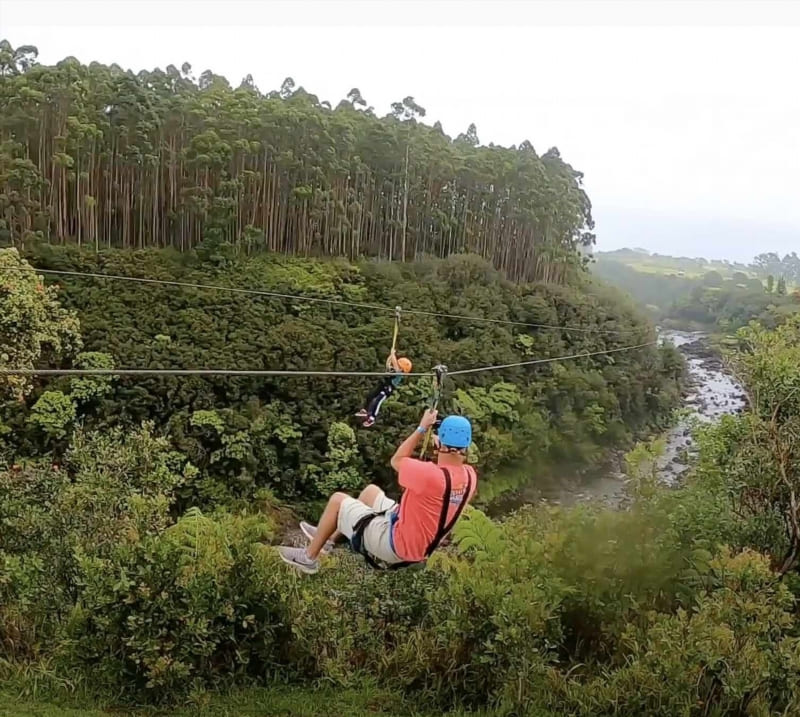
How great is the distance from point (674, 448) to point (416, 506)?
1736 cm

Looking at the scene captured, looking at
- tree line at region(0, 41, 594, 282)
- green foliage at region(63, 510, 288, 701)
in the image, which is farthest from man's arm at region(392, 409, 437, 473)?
tree line at region(0, 41, 594, 282)

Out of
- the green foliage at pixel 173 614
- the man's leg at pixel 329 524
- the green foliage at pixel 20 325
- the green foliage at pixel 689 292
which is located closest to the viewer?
the man's leg at pixel 329 524

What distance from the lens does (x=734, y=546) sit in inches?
205

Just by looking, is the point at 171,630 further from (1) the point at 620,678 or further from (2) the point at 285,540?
(2) the point at 285,540

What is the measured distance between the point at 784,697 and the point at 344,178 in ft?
57.2

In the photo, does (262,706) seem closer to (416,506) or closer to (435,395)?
(416,506)

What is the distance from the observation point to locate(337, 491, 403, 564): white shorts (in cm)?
324

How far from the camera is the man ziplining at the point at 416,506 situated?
3066 millimetres

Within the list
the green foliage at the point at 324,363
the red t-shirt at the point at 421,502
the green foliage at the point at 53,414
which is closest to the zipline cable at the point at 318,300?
the green foliage at the point at 324,363

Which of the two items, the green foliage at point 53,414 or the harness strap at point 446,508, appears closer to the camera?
the harness strap at point 446,508

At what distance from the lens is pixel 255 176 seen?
18.5 metres

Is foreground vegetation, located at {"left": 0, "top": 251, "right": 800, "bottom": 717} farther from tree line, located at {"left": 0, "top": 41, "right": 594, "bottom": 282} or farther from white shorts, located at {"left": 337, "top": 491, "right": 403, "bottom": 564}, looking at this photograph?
tree line, located at {"left": 0, "top": 41, "right": 594, "bottom": 282}

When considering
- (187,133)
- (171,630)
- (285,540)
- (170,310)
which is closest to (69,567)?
(171,630)

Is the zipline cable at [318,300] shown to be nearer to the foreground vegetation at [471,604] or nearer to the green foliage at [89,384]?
the green foliage at [89,384]
